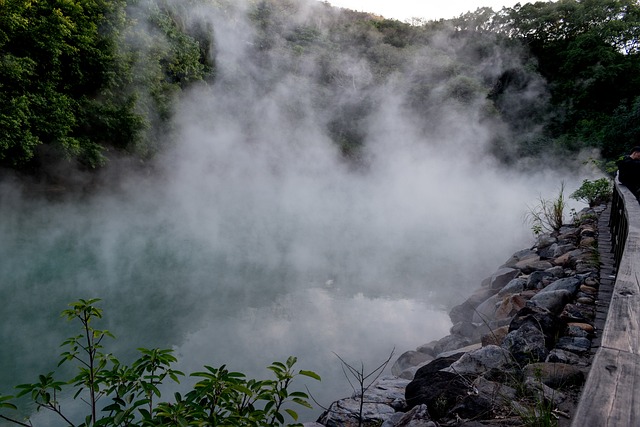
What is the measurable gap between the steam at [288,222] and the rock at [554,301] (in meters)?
1.94

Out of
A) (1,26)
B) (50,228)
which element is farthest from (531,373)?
(1,26)

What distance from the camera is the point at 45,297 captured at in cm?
602

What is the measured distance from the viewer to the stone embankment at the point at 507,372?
2006 millimetres

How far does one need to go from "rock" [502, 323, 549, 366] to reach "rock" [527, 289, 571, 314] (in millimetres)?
471

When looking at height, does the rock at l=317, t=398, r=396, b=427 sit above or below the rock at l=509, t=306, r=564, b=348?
below

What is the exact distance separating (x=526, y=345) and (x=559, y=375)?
49cm

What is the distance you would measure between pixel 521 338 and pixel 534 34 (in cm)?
2385

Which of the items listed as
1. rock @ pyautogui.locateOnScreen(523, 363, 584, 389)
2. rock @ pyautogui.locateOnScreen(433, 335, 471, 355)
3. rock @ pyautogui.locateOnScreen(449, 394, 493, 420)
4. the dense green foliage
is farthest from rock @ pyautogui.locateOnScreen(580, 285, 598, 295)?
the dense green foliage

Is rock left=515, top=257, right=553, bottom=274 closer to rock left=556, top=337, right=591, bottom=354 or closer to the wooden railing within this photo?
rock left=556, top=337, right=591, bottom=354

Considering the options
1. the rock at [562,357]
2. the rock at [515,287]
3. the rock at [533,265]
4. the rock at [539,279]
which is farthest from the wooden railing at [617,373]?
the rock at [533,265]

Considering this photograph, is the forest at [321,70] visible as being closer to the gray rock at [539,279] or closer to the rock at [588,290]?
the gray rock at [539,279]

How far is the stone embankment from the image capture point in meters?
2.01

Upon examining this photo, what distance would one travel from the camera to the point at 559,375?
2152 millimetres

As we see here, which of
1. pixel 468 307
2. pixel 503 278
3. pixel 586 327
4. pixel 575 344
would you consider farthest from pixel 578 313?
pixel 503 278
